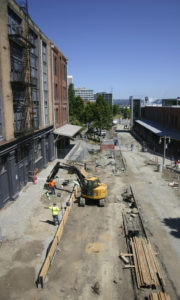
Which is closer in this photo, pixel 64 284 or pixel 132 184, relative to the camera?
pixel 64 284

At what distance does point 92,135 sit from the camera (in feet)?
229

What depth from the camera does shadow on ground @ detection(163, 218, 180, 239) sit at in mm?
16216

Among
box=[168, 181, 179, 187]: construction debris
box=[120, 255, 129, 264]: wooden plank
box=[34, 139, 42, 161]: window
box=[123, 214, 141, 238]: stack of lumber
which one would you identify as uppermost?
box=[34, 139, 42, 161]: window

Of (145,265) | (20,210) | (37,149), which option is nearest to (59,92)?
(37,149)

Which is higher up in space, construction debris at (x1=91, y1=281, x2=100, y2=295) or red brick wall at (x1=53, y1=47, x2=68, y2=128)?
red brick wall at (x1=53, y1=47, x2=68, y2=128)

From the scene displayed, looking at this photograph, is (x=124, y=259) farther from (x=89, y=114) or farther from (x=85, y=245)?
(x=89, y=114)

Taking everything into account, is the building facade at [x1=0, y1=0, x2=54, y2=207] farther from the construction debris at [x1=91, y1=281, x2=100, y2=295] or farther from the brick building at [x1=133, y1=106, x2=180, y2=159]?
the brick building at [x1=133, y1=106, x2=180, y2=159]

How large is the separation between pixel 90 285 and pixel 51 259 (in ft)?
8.74

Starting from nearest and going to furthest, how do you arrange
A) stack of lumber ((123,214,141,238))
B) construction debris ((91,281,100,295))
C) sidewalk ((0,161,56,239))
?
construction debris ((91,281,100,295))
stack of lumber ((123,214,141,238))
sidewalk ((0,161,56,239))

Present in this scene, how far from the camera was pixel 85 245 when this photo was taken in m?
14.5

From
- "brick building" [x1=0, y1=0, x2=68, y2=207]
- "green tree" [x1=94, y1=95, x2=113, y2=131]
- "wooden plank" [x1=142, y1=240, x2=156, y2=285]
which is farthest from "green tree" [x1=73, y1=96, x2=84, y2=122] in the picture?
"wooden plank" [x1=142, y1=240, x2=156, y2=285]

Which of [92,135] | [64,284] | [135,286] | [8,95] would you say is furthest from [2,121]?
[92,135]

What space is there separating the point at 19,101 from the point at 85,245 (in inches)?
569

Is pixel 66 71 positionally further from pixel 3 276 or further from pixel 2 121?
pixel 3 276
